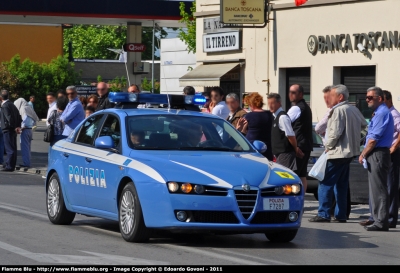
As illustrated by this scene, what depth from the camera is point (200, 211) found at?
939 cm

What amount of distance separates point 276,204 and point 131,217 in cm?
155

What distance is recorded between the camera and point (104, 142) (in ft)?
33.9

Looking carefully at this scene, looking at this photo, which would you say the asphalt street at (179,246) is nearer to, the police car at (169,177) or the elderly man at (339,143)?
the police car at (169,177)

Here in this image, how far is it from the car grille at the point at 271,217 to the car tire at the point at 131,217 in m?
1.16

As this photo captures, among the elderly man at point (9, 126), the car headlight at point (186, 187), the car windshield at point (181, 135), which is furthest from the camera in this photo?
the elderly man at point (9, 126)

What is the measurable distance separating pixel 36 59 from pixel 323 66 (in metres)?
49.4

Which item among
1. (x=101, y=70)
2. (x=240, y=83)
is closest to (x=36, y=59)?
(x=101, y=70)

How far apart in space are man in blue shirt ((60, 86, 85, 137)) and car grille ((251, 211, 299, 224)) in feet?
26.5

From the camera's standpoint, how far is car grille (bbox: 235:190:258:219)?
944cm

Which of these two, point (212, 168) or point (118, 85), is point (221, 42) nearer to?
point (212, 168)

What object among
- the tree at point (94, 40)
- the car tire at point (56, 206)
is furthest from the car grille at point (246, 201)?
the tree at point (94, 40)

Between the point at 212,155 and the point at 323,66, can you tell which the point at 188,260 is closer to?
the point at 212,155

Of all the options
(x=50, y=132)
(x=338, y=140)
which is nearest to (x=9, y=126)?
(x=50, y=132)

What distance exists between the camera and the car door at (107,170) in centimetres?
1026
